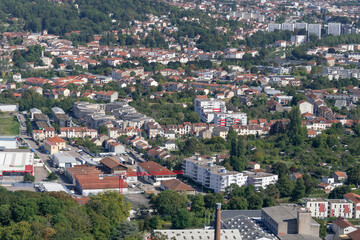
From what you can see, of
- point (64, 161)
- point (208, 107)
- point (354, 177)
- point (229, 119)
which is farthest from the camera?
point (208, 107)

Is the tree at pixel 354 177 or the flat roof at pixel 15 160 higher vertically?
the flat roof at pixel 15 160

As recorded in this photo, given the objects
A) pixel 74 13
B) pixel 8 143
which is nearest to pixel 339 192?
pixel 8 143

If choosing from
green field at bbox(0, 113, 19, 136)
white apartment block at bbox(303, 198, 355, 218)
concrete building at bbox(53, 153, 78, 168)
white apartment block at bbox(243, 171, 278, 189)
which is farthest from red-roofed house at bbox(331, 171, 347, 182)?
→ green field at bbox(0, 113, 19, 136)

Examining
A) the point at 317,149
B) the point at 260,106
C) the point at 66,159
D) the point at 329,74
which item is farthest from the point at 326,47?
the point at 66,159

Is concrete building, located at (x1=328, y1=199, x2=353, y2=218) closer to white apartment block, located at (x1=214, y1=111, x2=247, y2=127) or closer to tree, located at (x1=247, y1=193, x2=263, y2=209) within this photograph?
tree, located at (x1=247, y1=193, x2=263, y2=209)

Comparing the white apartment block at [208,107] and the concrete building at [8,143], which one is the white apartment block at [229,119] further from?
the concrete building at [8,143]

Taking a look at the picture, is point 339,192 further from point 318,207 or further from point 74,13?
point 74,13

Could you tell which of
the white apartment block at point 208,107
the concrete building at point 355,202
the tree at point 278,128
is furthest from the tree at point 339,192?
the white apartment block at point 208,107
